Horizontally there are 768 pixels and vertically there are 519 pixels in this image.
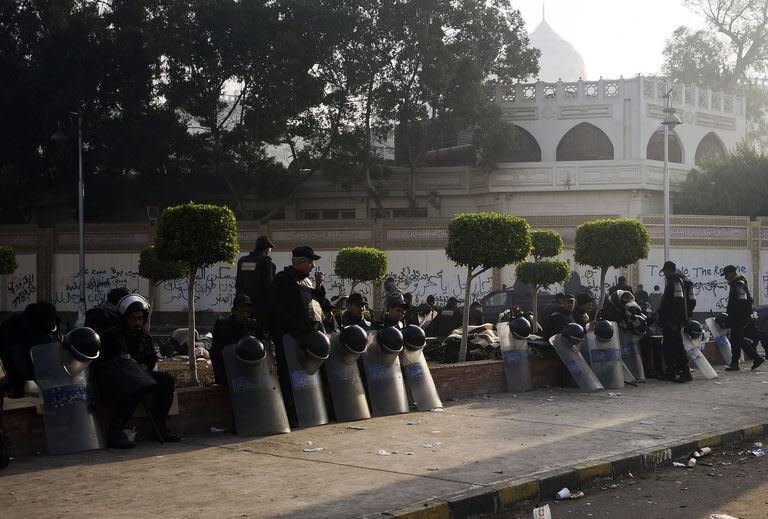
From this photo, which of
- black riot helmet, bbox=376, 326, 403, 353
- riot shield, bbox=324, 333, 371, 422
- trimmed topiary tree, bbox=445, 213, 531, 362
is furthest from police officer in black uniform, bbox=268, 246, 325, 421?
trimmed topiary tree, bbox=445, 213, 531, 362

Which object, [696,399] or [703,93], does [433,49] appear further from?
[696,399]

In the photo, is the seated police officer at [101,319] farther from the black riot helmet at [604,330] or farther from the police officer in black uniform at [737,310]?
the police officer in black uniform at [737,310]

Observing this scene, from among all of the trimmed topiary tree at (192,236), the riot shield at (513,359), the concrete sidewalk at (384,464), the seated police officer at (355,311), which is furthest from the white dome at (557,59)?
the concrete sidewalk at (384,464)

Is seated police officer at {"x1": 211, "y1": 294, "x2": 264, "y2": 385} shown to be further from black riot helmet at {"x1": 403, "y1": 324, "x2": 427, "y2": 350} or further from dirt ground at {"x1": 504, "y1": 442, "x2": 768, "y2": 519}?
dirt ground at {"x1": 504, "y1": 442, "x2": 768, "y2": 519}

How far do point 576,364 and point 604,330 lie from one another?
1.99ft

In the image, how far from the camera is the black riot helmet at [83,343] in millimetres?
7988

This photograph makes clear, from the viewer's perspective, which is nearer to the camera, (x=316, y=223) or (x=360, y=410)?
(x=360, y=410)

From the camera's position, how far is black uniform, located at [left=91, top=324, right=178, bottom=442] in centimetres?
819

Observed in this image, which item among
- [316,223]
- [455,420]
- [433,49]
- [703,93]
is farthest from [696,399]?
[703,93]

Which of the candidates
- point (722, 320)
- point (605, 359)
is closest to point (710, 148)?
point (722, 320)

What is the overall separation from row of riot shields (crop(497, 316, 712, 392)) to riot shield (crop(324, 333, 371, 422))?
316 centimetres

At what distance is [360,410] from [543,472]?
3068 mm

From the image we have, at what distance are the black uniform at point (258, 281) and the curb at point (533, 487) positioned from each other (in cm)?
380

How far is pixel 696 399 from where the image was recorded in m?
12.0
